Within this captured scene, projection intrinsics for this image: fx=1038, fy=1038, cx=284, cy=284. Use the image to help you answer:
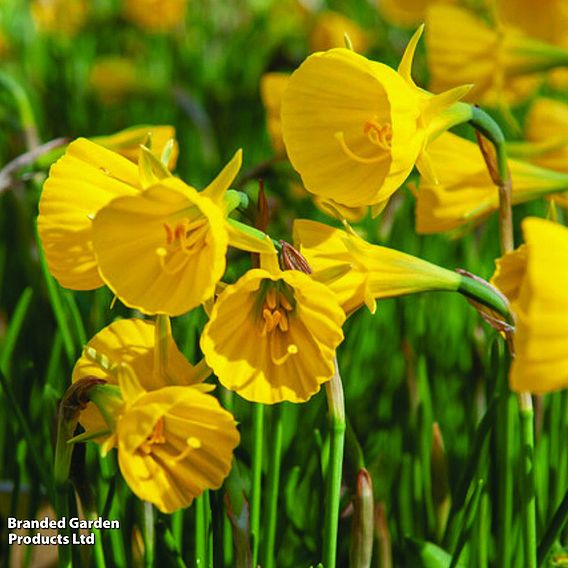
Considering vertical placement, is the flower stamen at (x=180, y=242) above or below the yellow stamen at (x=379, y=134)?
below

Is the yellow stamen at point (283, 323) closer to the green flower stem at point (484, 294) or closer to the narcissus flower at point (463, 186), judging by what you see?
the green flower stem at point (484, 294)

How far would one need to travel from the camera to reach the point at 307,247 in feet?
3.01

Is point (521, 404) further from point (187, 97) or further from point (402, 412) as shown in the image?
point (187, 97)

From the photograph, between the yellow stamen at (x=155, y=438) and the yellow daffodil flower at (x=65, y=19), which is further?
the yellow daffodil flower at (x=65, y=19)

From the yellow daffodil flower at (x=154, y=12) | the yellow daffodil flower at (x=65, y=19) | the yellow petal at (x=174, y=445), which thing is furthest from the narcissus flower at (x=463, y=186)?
the yellow daffodil flower at (x=65, y=19)

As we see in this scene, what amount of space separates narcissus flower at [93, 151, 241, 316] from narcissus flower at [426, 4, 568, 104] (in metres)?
0.92

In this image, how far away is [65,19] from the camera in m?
3.94

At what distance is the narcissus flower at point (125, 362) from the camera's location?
2.94 ft

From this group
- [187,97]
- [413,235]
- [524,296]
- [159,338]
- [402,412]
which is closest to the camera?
[524,296]

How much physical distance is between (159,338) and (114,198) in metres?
0.13

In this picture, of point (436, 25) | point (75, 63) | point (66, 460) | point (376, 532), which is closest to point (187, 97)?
point (75, 63)

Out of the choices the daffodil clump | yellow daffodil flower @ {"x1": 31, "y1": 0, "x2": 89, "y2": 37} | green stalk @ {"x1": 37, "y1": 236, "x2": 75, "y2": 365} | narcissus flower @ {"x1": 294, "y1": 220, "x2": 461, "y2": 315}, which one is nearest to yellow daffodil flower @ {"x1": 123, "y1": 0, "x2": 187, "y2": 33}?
yellow daffodil flower @ {"x1": 31, "y1": 0, "x2": 89, "y2": 37}

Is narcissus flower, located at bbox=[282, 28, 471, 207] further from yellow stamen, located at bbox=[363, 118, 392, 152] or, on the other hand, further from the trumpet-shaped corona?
the trumpet-shaped corona

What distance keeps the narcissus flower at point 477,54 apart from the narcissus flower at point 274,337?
89 centimetres
